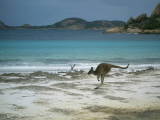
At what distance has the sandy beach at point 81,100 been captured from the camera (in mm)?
5910

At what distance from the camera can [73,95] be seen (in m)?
7.68

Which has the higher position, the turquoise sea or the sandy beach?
the turquoise sea

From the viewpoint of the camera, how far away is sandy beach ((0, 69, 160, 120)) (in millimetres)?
5910

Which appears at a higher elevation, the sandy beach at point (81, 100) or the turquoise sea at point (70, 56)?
the turquoise sea at point (70, 56)

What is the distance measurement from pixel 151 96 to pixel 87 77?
12.1 feet

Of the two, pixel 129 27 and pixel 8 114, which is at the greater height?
pixel 129 27

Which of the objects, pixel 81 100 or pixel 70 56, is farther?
pixel 70 56

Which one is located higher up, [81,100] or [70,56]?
[70,56]

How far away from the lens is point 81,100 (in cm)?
Result: 714

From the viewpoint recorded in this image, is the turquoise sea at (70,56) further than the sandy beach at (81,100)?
Yes

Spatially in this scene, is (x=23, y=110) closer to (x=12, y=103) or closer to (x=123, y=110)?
(x=12, y=103)

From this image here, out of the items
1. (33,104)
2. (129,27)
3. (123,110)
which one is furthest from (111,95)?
(129,27)

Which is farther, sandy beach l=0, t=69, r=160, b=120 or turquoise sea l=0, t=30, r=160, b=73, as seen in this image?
turquoise sea l=0, t=30, r=160, b=73

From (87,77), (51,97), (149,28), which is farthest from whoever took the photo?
(149,28)
